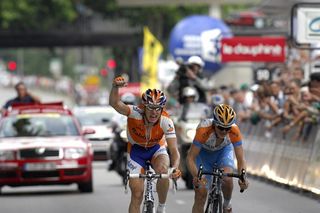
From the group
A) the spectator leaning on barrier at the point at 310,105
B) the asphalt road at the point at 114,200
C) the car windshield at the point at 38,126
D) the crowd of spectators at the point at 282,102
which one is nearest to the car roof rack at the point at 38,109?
the car windshield at the point at 38,126

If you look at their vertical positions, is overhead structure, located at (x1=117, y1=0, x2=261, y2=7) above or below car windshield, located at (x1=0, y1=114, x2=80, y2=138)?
above

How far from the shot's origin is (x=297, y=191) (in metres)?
23.0

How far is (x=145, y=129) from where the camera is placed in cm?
1512

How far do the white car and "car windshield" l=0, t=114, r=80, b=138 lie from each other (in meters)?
11.3

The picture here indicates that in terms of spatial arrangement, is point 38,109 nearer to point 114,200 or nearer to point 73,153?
point 73,153

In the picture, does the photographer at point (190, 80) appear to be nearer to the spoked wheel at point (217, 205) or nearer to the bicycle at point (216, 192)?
the bicycle at point (216, 192)

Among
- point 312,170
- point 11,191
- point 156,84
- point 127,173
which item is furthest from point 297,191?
point 156,84

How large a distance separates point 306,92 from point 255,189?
2023 millimetres

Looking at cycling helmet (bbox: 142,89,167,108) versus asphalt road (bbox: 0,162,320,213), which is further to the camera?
asphalt road (bbox: 0,162,320,213)

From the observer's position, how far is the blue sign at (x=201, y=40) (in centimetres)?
3984

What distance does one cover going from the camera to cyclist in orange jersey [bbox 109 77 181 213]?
14719 millimetres

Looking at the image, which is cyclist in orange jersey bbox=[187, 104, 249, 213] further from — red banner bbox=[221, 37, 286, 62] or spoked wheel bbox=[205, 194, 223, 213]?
red banner bbox=[221, 37, 286, 62]

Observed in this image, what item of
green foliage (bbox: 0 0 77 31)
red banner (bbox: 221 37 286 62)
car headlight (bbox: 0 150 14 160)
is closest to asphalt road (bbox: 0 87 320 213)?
car headlight (bbox: 0 150 14 160)

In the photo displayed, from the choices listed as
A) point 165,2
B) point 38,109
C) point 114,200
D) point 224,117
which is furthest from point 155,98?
point 165,2
